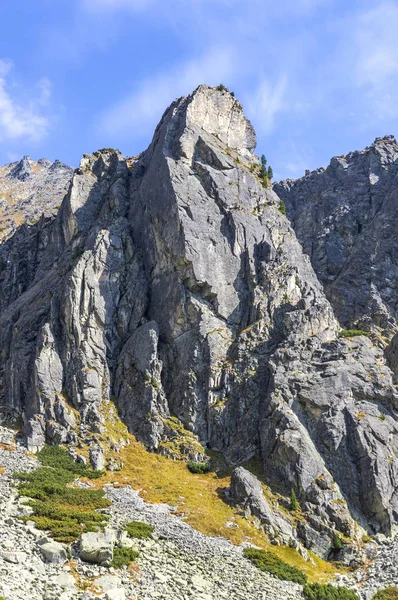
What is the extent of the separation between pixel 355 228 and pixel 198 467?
67737 millimetres

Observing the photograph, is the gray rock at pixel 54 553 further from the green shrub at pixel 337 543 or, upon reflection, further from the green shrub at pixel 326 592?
the green shrub at pixel 337 543

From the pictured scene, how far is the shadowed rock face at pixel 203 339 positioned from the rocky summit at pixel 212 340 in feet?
0.67

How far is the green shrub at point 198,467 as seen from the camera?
200 feet

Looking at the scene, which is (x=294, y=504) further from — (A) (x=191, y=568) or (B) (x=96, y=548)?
(B) (x=96, y=548)

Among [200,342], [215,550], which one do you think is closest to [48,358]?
[200,342]

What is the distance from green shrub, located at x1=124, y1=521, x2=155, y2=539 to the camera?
Result: 43094 millimetres

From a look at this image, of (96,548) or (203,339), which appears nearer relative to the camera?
(96,548)

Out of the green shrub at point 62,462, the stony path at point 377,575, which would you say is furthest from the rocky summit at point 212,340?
the stony path at point 377,575

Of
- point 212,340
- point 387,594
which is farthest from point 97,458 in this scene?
point 387,594

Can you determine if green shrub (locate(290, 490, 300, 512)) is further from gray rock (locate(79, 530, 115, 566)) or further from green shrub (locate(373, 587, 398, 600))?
gray rock (locate(79, 530, 115, 566))

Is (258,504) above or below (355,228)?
below

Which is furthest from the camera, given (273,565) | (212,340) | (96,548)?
(212,340)

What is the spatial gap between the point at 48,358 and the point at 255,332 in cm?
2587

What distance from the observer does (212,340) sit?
71.7m
